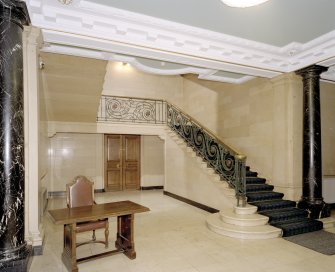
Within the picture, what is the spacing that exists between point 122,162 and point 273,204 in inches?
240

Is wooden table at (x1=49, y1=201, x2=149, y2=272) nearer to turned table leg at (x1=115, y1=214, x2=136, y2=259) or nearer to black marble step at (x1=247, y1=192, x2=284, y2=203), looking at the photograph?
turned table leg at (x1=115, y1=214, x2=136, y2=259)

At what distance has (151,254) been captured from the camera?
380 cm

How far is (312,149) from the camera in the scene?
216 inches

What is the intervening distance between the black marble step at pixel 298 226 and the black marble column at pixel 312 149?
0.39 metres

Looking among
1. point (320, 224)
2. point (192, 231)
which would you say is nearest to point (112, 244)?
point (192, 231)

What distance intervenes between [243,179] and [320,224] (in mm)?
1704

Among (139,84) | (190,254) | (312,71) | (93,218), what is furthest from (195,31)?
(139,84)

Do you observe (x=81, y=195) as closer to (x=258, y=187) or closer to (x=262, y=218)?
(x=262, y=218)

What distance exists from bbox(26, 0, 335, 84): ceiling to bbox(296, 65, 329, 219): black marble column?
0.41m

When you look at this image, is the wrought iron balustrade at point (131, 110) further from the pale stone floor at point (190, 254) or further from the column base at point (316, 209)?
the column base at point (316, 209)

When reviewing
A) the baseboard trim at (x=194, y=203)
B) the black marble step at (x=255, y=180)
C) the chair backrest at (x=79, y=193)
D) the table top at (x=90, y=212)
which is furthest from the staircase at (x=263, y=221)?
the chair backrest at (x=79, y=193)

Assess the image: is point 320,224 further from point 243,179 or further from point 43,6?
point 43,6

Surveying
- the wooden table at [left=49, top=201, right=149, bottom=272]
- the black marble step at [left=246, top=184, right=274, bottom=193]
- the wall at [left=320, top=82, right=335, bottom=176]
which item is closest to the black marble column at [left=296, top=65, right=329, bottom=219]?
the black marble step at [left=246, top=184, right=274, bottom=193]

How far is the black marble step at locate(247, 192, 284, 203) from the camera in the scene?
5.54 meters
